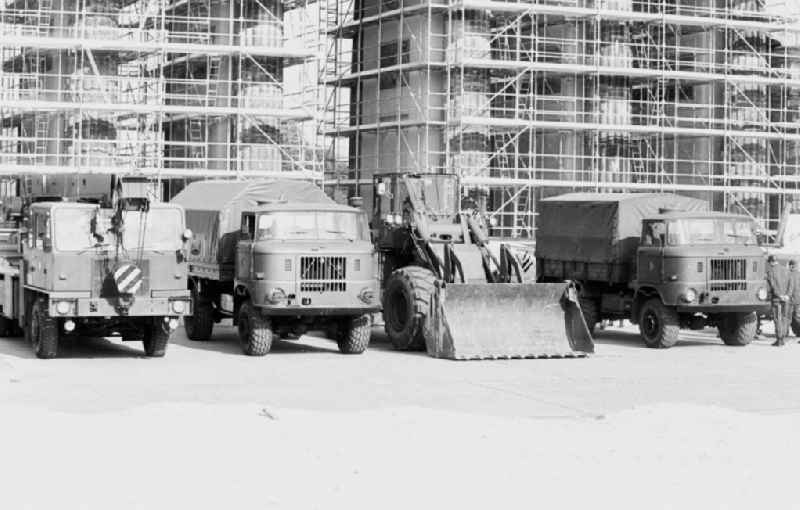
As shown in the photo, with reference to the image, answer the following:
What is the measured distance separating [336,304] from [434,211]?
4145mm

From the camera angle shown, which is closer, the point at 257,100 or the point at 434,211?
the point at 434,211

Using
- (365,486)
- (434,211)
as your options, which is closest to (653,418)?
(365,486)

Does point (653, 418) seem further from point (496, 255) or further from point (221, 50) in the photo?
point (221, 50)

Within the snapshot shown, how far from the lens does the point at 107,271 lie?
21125mm

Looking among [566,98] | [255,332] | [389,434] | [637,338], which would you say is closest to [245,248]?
[255,332]

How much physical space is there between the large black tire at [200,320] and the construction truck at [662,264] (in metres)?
7.11

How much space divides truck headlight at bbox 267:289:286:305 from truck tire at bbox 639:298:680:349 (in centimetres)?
717

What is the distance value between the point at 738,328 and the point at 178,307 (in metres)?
10.6

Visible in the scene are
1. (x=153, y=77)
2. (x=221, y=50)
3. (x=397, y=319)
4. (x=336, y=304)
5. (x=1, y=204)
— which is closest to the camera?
(x=336, y=304)

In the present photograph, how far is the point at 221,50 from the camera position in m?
44.9

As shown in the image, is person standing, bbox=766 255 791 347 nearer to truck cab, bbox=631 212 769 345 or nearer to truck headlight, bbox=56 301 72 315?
truck cab, bbox=631 212 769 345

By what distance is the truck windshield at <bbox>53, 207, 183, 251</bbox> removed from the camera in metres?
21.3

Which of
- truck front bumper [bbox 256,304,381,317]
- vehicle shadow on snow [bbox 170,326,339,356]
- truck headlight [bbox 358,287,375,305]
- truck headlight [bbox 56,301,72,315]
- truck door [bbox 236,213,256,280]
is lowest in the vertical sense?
vehicle shadow on snow [bbox 170,326,339,356]

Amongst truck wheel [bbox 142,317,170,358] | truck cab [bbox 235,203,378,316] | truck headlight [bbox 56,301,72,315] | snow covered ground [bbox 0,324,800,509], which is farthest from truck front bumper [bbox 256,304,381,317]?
truck headlight [bbox 56,301,72,315]
